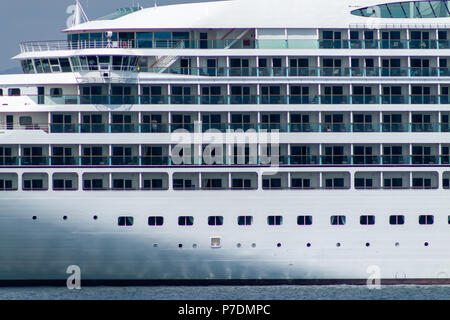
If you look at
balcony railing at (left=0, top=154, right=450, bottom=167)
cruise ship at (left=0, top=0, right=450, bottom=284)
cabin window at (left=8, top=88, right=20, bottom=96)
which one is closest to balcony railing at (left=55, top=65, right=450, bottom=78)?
cruise ship at (left=0, top=0, right=450, bottom=284)

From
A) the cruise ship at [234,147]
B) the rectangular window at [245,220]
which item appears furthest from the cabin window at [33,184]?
the rectangular window at [245,220]

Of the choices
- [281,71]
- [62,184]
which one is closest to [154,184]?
[62,184]

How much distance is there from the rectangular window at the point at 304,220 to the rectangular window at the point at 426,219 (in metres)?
4.77

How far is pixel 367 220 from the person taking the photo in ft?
126

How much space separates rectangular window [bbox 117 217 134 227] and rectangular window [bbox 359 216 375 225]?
956 centimetres

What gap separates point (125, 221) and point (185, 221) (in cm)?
247

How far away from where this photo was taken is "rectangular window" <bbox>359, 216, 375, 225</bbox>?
38375 mm

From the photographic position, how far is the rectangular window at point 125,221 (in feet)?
123

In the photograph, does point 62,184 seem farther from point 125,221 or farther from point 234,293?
point 234,293

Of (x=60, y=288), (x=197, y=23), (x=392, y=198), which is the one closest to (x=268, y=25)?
(x=197, y=23)

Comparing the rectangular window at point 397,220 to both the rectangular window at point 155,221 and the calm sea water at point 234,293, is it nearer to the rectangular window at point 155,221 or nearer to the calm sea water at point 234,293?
the calm sea water at point 234,293

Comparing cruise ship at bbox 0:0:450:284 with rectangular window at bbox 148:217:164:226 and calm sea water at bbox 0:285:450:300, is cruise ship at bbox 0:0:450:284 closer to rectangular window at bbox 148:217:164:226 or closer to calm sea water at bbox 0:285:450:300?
rectangular window at bbox 148:217:164:226

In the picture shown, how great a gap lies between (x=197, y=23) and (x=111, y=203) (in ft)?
28.5
